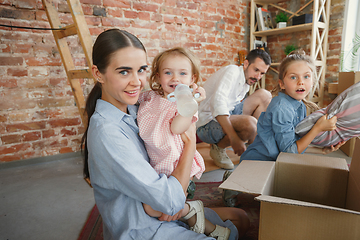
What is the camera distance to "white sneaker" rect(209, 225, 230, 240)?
917mm

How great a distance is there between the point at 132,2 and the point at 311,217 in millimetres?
2570

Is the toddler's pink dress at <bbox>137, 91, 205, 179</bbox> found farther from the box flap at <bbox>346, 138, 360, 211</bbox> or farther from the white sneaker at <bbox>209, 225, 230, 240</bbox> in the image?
the box flap at <bbox>346, 138, 360, 211</bbox>

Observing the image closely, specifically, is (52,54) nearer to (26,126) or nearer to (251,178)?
(26,126)

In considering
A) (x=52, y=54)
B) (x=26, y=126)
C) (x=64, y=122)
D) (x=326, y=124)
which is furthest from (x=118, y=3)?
(x=326, y=124)

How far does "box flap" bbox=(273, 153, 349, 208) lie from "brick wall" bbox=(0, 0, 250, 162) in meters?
2.06

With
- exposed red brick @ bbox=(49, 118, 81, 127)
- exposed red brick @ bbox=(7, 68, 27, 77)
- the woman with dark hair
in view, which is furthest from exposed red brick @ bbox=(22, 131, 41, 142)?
the woman with dark hair

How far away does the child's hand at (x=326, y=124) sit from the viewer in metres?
1.01

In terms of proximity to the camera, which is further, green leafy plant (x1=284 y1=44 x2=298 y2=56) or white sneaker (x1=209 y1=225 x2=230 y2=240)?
green leafy plant (x1=284 y1=44 x2=298 y2=56)

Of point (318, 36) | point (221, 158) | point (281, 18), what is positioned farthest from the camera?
point (281, 18)

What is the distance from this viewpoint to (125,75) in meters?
0.77

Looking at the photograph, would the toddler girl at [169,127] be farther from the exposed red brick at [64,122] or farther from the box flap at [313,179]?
the exposed red brick at [64,122]

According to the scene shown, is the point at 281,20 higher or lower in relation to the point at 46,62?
higher

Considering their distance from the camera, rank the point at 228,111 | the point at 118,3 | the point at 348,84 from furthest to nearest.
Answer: the point at 118,3
the point at 348,84
the point at 228,111

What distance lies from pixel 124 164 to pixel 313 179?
74 centimetres
